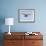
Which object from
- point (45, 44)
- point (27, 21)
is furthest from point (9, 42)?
point (45, 44)

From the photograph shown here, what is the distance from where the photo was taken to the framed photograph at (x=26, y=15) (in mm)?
4699

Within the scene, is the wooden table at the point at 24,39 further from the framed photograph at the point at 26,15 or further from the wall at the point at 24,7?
the framed photograph at the point at 26,15

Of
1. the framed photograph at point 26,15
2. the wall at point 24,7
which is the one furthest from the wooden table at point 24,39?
the framed photograph at point 26,15

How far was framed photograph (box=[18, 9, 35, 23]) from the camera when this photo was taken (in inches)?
185

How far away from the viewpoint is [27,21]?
473cm

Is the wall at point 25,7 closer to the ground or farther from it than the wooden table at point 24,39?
farther from it

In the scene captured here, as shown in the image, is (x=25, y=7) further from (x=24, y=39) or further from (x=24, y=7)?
(x=24, y=39)

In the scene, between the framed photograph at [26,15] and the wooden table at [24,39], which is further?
the framed photograph at [26,15]

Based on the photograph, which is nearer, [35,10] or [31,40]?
[31,40]

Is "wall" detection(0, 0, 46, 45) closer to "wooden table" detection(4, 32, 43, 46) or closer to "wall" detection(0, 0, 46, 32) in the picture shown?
"wall" detection(0, 0, 46, 32)

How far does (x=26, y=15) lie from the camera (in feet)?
15.5

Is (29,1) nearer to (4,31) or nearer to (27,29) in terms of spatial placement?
(27,29)

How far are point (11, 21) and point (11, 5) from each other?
0.65m

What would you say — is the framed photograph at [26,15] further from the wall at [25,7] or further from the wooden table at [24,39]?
the wooden table at [24,39]
